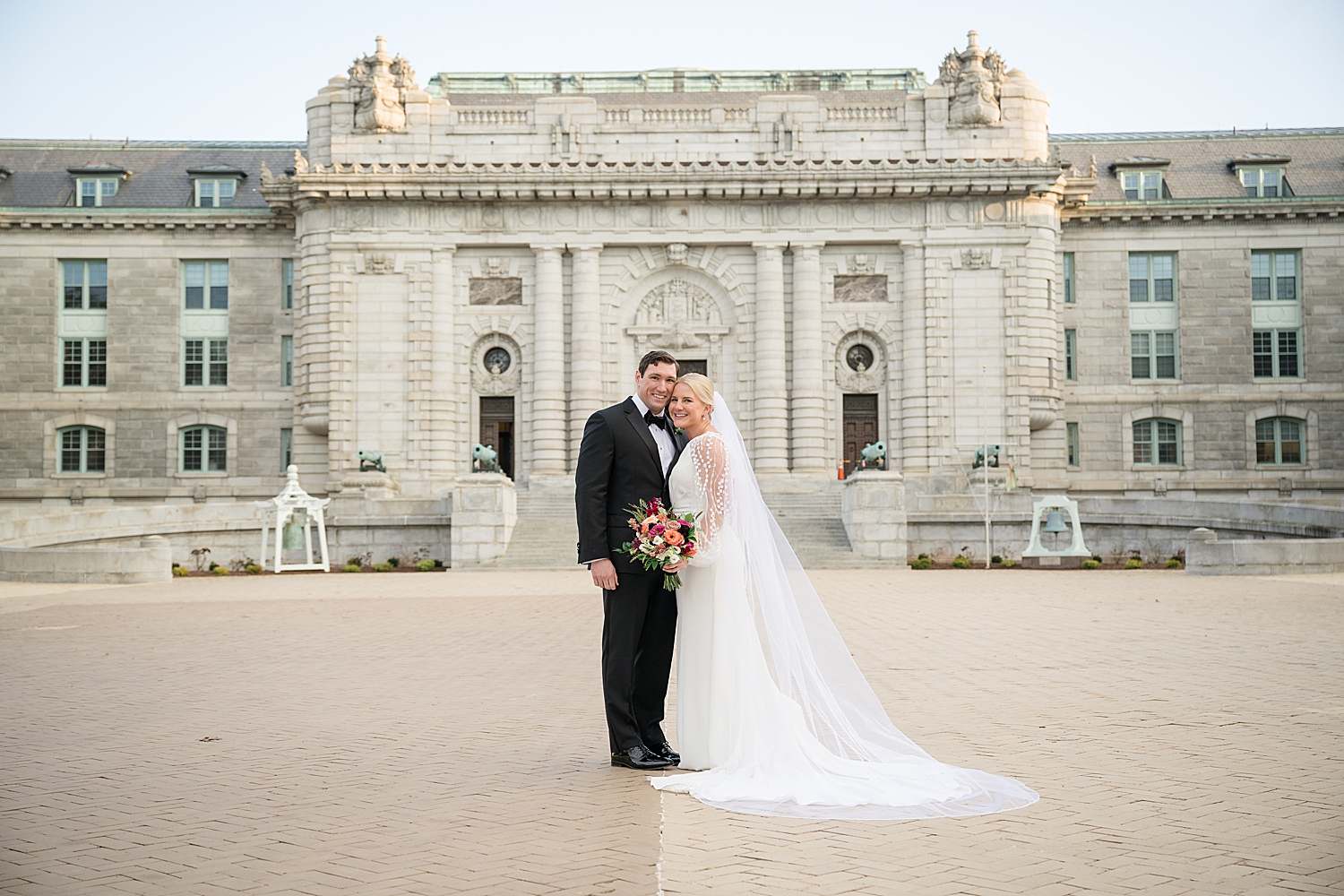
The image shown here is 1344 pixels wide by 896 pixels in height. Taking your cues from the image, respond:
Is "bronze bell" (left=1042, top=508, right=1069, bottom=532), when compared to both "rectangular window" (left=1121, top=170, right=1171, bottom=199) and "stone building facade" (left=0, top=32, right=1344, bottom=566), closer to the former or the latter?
"stone building facade" (left=0, top=32, right=1344, bottom=566)

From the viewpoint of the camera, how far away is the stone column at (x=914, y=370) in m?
44.8

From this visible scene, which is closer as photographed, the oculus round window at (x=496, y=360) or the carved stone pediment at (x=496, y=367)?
the carved stone pediment at (x=496, y=367)

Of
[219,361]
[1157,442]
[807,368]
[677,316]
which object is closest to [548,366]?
[677,316]

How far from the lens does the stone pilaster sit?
44.9 metres

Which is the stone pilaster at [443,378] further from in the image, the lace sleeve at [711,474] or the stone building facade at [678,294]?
the lace sleeve at [711,474]

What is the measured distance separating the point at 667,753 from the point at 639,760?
0.99 ft

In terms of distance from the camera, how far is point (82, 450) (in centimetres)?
4975

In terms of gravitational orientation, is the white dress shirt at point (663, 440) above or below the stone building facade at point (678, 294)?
below

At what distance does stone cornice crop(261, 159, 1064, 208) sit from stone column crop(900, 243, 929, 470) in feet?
8.96

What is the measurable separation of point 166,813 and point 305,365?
40431 millimetres

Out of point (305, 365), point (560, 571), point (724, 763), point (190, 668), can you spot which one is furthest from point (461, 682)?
point (305, 365)

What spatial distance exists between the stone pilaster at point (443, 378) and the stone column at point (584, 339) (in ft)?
→ 13.9

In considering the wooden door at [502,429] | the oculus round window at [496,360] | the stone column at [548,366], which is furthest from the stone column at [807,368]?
the oculus round window at [496,360]

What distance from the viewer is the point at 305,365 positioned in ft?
151
